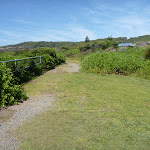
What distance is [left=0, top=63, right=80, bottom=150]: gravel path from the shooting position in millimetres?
2723

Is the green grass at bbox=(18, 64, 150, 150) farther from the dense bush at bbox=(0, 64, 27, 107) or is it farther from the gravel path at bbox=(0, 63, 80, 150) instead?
the dense bush at bbox=(0, 64, 27, 107)

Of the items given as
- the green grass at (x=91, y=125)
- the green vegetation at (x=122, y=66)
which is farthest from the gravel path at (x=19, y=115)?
the green vegetation at (x=122, y=66)

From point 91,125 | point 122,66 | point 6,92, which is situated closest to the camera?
point 91,125

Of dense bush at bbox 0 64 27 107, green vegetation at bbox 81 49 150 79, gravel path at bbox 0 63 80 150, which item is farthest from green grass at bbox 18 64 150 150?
green vegetation at bbox 81 49 150 79

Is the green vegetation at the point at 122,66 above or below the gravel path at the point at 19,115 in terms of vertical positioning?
above

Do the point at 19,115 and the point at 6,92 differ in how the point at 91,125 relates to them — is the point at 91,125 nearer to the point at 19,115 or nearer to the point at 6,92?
the point at 19,115

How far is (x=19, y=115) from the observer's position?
153 inches

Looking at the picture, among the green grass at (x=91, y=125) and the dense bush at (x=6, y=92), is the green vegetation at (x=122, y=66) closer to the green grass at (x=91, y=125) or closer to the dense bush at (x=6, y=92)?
the green grass at (x=91, y=125)

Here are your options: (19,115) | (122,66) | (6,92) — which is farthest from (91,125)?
(122,66)

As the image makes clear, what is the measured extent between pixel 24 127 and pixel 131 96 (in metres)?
3.76

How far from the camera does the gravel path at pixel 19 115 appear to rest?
272cm

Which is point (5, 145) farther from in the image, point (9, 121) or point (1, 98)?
point (1, 98)


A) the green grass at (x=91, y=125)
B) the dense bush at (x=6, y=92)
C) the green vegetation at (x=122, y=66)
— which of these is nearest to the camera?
the green grass at (x=91, y=125)

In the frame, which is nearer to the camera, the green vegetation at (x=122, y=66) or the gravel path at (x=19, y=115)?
the gravel path at (x=19, y=115)
